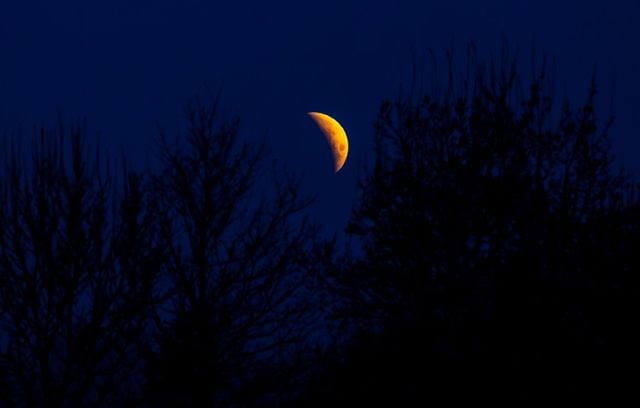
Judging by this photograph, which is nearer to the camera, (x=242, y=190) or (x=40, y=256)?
(x=40, y=256)

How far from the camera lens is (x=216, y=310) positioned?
39.4 ft

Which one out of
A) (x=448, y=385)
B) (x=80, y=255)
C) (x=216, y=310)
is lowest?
(x=448, y=385)

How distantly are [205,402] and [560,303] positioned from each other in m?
5.88

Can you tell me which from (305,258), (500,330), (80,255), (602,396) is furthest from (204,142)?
(602,396)

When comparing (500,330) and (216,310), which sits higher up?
(216,310)

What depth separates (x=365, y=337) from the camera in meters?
11.2

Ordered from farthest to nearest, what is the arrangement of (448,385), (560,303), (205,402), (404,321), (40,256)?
(205,402) < (404,321) < (448,385) < (560,303) < (40,256)

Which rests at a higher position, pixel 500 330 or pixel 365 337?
pixel 365 337

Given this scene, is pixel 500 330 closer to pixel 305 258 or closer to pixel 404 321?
pixel 404 321

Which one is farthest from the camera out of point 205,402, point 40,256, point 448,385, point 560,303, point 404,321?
point 205,402

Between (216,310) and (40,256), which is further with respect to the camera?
(216,310)

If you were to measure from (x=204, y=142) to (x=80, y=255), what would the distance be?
220 inches

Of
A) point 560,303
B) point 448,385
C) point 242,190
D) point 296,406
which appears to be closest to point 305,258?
point 242,190

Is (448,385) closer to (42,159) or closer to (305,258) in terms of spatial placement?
(305,258)
